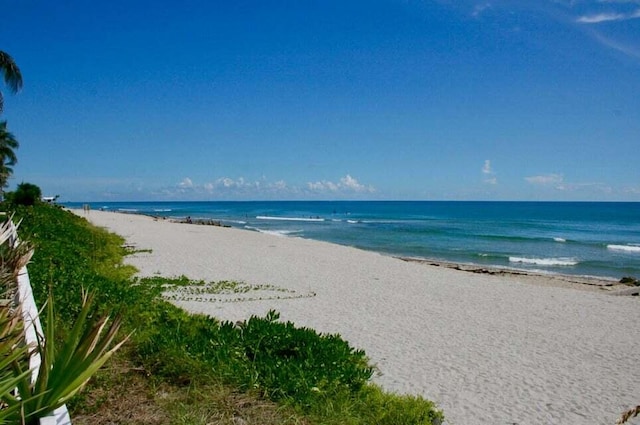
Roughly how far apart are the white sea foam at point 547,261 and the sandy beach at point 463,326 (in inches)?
293

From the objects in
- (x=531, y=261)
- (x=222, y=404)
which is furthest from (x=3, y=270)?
(x=531, y=261)

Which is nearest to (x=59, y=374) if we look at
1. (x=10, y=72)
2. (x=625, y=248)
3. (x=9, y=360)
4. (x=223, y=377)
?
(x=9, y=360)

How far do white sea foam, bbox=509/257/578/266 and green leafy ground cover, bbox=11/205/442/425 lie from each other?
25301 millimetres

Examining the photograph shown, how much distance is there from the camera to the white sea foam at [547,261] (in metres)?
28.1

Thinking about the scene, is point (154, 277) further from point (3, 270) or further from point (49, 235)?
point (3, 270)

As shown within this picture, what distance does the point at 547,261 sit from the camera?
2894 cm

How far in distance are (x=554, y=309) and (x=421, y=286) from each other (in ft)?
13.4

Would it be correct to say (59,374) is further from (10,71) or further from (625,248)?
(625,248)

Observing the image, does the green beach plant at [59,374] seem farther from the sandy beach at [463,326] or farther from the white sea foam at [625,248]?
the white sea foam at [625,248]

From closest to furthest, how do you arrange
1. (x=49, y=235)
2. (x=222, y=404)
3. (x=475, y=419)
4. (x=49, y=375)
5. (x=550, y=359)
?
(x=49, y=375), (x=222, y=404), (x=475, y=419), (x=550, y=359), (x=49, y=235)

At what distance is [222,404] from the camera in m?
4.19

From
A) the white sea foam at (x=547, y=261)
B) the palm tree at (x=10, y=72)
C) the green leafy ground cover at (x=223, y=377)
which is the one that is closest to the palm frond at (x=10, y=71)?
the palm tree at (x=10, y=72)

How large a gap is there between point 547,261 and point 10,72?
102 feet

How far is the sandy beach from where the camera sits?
21.8 feet
